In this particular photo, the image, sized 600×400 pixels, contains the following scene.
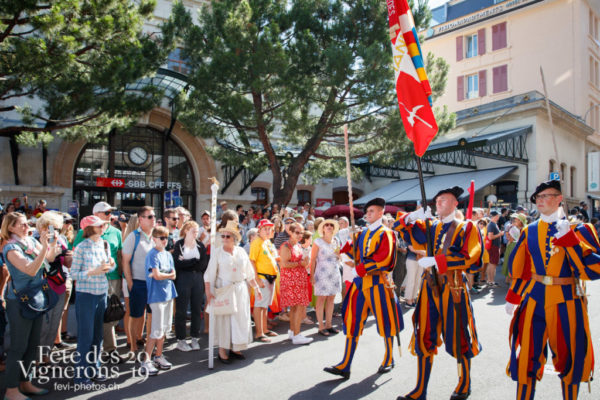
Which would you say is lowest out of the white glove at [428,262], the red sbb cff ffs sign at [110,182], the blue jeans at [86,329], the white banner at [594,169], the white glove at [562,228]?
the blue jeans at [86,329]

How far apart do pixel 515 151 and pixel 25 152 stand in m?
20.4

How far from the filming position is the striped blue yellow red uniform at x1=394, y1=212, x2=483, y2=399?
3898 mm

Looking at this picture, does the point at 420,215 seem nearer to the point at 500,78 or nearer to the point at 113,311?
the point at 113,311

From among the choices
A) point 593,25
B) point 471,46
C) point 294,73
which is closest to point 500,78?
point 471,46

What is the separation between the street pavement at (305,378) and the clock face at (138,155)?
13.0 metres

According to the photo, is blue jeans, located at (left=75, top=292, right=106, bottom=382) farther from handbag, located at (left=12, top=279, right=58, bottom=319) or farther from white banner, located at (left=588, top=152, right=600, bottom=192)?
white banner, located at (left=588, top=152, right=600, bottom=192)

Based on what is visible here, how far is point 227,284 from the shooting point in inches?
206

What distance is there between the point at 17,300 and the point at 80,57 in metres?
7.13

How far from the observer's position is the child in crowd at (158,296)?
191 inches

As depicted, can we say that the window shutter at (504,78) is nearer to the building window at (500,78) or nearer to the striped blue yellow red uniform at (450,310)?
the building window at (500,78)

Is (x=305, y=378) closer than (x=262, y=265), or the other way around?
(x=305, y=378)

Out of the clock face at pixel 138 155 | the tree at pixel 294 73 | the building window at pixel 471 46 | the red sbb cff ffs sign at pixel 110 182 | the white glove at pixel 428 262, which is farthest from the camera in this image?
the building window at pixel 471 46

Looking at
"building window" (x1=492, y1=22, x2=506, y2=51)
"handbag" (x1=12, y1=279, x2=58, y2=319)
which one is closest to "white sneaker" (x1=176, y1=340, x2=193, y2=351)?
"handbag" (x1=12, y1=279, x2=58, y2=319)

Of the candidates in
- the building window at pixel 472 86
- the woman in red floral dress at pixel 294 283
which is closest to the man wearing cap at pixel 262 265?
the woman in red floral dress at pixel 294 283
